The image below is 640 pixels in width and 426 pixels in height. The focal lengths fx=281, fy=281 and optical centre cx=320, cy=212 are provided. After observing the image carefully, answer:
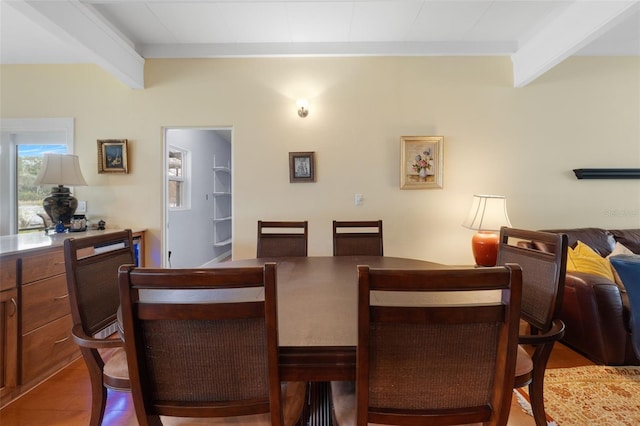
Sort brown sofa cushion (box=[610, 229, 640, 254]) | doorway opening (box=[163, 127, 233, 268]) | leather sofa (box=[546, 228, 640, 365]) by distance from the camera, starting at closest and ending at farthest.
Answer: leather sofa (box=[546, 228, 640, 365]), brown sofa cushion (box=[610, 229, 640, 254]), doorway opening (box=[163, 127, 233, 268])

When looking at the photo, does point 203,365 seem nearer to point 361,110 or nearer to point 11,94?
point 361,110

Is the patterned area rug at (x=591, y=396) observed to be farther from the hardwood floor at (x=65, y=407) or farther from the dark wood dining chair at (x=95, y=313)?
the dark wood dining chair at (x=95, y=313)

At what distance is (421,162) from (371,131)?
62 cm

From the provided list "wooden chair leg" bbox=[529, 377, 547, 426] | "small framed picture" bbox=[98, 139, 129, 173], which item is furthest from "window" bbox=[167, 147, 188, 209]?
"wooden chair leg" bbox=[529, 377, 547, 426]

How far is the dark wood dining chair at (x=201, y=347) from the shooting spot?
68 centimetres

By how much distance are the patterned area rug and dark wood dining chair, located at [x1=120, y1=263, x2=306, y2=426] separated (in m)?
1.72

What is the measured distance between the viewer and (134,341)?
0.72 meters

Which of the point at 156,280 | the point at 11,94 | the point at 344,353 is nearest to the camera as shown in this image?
the point at 156,280

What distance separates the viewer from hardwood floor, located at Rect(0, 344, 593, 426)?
5.01 ft

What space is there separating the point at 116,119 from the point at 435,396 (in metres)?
3.68

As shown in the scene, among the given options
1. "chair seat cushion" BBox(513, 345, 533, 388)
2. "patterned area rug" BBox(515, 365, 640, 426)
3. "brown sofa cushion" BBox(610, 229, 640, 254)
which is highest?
"brown sofa cushion" BBox(610, 229, 640, 254)

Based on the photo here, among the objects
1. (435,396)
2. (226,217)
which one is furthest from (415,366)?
(226,217)

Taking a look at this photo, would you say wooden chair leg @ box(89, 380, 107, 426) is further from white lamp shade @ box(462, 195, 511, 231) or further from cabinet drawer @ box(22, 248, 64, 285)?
white lamp shade @ box(462, 195, 511, 231)

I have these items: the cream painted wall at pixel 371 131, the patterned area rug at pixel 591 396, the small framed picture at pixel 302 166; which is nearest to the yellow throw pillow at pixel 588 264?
the patterned area rug at pixel 591 396
